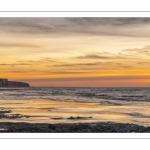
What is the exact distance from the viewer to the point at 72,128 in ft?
23.8

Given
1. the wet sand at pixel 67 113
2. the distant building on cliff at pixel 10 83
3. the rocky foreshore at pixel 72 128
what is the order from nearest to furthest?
the rocky foreshore at pixel 72 128
the wet sand at pixel 67 113
the distant building on cliff at pixel 10 83

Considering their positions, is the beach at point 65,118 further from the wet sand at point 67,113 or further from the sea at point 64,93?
the sea at point 64,93

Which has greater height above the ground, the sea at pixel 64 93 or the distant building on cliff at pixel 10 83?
the distant building on cliff at pixel 10 83

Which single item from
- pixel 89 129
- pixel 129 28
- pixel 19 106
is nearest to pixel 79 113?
pixel 89 129

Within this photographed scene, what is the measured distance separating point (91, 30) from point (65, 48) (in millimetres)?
514

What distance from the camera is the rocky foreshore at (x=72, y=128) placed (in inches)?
285

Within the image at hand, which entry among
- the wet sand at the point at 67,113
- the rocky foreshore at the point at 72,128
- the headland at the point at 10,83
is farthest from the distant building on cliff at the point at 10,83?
the rocky foreshore at the point at 72,128

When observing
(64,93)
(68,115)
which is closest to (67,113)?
(68,115)

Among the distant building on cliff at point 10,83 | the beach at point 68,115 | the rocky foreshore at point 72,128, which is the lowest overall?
the rocky foreshore at point 72,128

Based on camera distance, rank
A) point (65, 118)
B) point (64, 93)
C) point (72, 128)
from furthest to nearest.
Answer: point (64, 93), point (65, 118), point (72, 128)

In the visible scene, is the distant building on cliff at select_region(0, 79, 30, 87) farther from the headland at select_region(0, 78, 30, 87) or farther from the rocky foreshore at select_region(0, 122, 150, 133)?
the rocky foreshore at select_region(0, 122, 150, 133)

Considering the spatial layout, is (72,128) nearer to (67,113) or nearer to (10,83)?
(67,113)

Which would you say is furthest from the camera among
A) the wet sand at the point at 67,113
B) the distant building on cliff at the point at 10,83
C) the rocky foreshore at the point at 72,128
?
the distant building on cliff at the point at 10,83

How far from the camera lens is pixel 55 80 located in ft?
25.2
